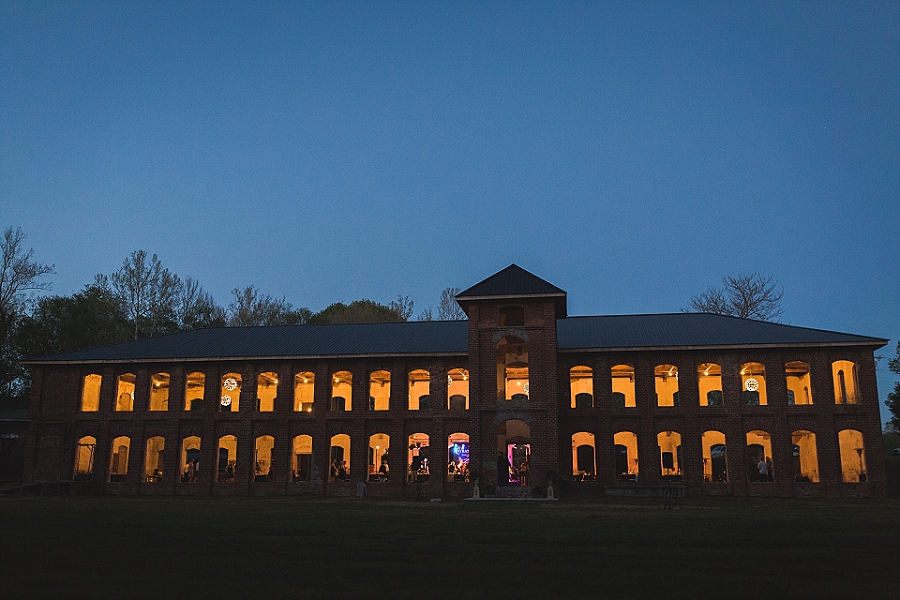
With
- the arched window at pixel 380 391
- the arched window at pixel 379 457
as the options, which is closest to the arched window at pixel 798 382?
the arched window at pixel 379 457

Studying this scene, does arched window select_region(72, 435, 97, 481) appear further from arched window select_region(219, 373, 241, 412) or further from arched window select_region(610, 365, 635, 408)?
arched window select_region(610, 365, 635, 408)

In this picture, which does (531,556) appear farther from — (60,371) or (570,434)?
(60,371)

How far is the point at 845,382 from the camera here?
33.0 meters

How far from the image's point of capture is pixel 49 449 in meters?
36.1

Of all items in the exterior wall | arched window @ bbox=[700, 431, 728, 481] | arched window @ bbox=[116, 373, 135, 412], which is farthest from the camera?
arched window @ bbox=[116, 373, 135, 412]

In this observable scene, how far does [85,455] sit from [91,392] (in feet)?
10.3

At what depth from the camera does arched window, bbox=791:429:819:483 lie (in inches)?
1267

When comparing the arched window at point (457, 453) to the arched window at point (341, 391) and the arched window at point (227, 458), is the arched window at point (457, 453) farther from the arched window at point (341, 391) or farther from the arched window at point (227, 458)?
the arched window at point (227, 458)

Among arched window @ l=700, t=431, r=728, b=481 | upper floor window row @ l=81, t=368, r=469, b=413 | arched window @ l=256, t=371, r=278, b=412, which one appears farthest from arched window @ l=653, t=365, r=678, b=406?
arched window @ l=256, t=371, r=278, b=412

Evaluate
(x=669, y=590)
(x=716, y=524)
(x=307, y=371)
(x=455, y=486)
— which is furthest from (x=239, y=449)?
(x=669, y=590)

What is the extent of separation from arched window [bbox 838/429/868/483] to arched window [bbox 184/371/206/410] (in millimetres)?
29476

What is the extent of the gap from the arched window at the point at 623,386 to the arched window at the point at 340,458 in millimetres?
12668

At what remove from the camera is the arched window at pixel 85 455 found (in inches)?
1419

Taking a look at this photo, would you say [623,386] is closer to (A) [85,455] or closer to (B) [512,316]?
(B) [512,316]
